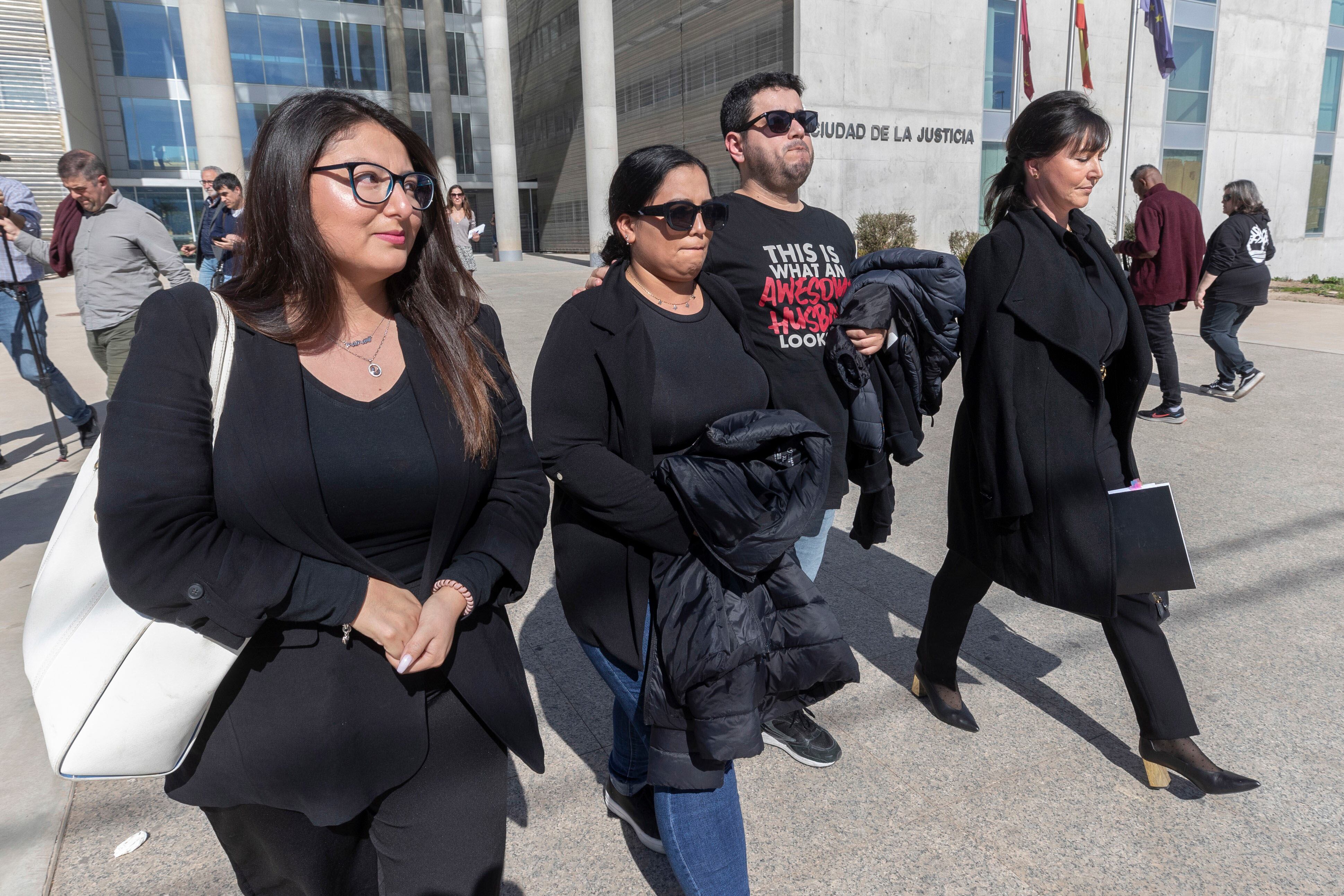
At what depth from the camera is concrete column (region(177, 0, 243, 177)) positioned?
20938 millimetres

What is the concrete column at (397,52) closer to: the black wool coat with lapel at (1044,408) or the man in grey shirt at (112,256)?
the man in grey shirt at (112,256)

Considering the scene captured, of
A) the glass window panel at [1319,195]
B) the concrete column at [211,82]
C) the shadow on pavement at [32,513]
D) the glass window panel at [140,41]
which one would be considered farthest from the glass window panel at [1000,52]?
the glass window panel at [140,41]

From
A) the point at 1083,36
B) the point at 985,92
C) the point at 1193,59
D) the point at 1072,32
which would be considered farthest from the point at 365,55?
the point at 1193,59

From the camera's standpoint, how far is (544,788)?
9.42 feet

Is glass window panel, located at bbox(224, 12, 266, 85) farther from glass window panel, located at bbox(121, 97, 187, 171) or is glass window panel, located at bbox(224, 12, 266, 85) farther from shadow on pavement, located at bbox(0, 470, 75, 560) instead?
shadow on pavement, located at bbox(0, 470, 75, 560)

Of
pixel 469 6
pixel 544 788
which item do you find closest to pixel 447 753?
pixel 544 788

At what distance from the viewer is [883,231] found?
2241 cm

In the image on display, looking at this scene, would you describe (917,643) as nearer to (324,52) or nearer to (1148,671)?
(1148,671)

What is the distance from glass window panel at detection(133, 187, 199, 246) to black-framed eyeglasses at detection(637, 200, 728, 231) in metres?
37.8

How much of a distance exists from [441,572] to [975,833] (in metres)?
1.88

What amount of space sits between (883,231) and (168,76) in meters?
30.1

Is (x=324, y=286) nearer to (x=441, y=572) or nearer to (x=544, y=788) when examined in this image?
(x=441, y=572)

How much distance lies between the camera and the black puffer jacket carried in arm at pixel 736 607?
193 cm

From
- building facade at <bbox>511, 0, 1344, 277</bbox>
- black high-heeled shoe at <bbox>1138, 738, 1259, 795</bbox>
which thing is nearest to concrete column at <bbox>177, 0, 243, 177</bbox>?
building facade at <bbox>511, 0, 1344, 277</bbox>
